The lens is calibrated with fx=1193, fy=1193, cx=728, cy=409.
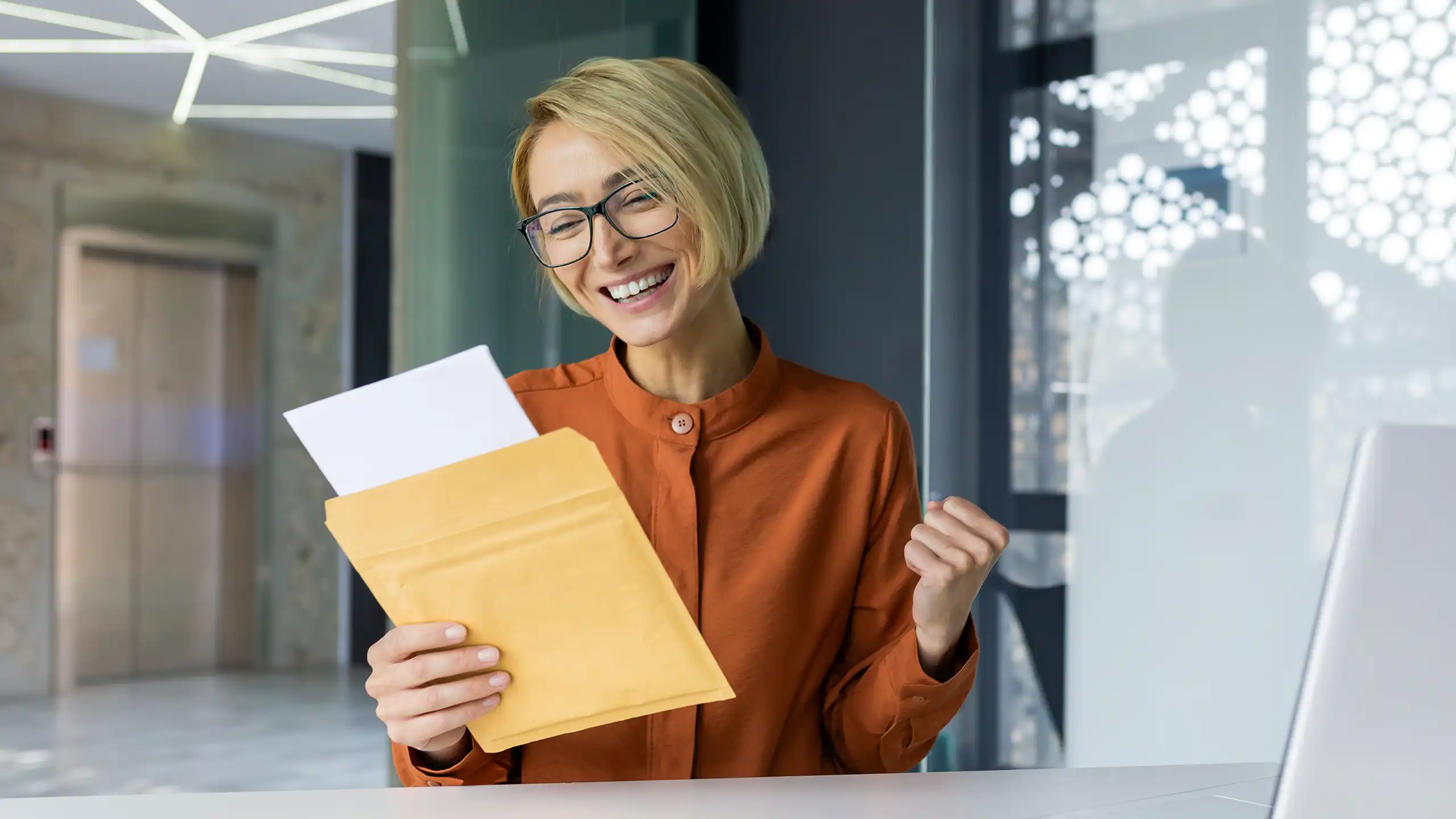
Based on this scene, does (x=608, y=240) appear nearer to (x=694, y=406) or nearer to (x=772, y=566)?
(x=694, y=406)

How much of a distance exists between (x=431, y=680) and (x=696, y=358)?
489 mm

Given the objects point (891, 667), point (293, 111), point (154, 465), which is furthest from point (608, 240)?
point (154, 465)

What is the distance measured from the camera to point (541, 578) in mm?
825

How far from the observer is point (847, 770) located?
1244mm

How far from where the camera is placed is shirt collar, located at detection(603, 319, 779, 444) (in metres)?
1.21

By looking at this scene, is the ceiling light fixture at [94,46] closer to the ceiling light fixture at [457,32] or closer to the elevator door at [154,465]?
the elevator door at [154,465]

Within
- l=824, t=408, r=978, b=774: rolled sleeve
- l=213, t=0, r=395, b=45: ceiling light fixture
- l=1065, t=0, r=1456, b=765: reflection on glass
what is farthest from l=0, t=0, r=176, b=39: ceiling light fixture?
l=824, t=408, r=978, b=774: rolled sleeve

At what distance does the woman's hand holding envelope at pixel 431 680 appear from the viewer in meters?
0.84

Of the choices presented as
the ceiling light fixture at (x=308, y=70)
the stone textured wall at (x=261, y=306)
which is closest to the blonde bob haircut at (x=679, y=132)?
the ceiling light fixture at (x=308, y=70)

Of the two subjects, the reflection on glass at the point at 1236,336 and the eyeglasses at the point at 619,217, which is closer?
the eyeglasses at the point at 619,217

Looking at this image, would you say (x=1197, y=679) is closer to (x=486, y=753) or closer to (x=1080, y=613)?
(x=1080, y=613)

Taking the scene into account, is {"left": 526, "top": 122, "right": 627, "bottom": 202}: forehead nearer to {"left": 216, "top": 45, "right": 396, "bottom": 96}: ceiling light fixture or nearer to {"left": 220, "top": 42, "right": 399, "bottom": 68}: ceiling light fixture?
{"left": 216, "top": 45, "right": 396, "bottom": 96}: ceiling light fixture

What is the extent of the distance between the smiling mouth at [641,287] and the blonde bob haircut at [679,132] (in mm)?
27

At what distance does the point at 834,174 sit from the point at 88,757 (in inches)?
156
